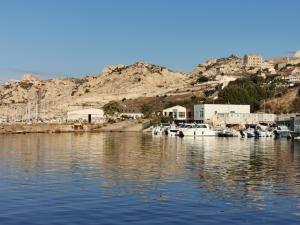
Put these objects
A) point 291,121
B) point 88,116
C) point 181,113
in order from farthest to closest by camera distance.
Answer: point 88,116
point 181,113
point 291,121

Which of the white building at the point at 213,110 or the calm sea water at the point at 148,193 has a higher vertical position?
the white building at the point at 213,110

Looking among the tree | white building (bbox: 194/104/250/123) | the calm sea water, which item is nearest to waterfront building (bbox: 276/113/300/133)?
white building (bbox: 194/104/250/123)

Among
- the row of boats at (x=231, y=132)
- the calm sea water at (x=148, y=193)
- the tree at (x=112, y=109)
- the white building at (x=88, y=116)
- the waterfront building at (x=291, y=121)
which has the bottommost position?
the calm sea water at (x=148, y=193)

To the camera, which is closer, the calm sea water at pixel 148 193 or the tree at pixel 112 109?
the calm sea water at pixel 148 193

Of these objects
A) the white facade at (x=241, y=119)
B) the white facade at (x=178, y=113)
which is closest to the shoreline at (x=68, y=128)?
the white facade at (x=178, y=113)

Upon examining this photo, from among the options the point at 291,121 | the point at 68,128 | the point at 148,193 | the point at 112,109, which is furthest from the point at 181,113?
the point at 148,193

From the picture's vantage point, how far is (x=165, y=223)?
20719mm

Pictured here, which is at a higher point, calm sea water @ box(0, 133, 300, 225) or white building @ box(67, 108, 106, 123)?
white building @ box(67, 108, 106, 123)

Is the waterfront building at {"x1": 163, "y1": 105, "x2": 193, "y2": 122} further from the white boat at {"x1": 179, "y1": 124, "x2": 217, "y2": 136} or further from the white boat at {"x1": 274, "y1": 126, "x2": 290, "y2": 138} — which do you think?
the white boat at {"x1": 274, "y1": 126, "x2": 290, "y2": 138}

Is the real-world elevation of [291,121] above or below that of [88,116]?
below

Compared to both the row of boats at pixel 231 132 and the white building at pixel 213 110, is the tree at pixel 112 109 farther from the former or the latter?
the row of boats at pixel 231 132

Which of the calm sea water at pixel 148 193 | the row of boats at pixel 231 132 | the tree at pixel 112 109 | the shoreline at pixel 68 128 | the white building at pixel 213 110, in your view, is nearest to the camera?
the calm sea water at pixel 148 193

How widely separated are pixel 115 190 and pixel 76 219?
753cm

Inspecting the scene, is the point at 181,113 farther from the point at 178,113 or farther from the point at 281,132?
the point at 281,132
